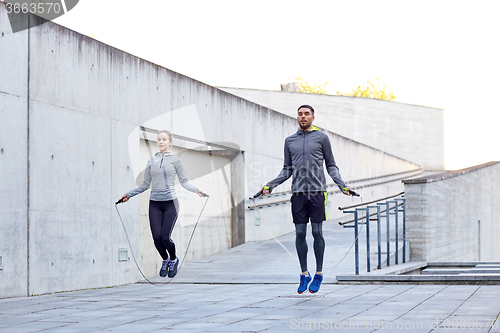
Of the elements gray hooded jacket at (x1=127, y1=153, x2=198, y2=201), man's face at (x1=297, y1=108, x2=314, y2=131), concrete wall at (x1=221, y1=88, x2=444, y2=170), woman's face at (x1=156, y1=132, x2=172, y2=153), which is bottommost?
gray hooded jacket at (x1=127, y1=153, x2=198, y2=201)

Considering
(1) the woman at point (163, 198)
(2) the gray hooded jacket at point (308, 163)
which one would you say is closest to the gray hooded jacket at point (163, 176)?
(1) the woman at point (163, 198)

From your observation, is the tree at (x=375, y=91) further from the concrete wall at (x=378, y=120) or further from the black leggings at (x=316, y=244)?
the black leggings at (x=316, y=244)

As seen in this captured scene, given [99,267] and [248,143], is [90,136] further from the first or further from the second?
[248,143]

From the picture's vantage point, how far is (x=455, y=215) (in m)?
16.7

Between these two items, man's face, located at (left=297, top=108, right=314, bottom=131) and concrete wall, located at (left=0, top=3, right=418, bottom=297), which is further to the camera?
concrete wall, located at (left=0, top=3, right=418, bottom=297)

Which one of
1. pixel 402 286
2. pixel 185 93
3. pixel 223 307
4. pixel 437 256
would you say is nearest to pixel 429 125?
pixel 437 256

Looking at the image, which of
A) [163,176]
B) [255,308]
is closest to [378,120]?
[163,176]

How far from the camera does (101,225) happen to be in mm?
9273

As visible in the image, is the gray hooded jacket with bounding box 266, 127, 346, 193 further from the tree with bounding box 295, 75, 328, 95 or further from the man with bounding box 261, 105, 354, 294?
the tree with bounding box 295, 75, 328, 95

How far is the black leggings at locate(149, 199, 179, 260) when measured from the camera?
7.60m

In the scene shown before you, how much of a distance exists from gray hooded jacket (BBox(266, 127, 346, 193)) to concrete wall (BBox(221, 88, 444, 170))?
24.3 m

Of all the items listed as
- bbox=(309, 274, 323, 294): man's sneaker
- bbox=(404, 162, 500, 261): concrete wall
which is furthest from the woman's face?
bbox=(404, 162, 500, 261): concrete wall

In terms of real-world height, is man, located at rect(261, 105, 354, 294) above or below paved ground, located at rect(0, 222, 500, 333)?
above

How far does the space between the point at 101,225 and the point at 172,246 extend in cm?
194
